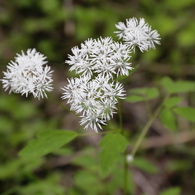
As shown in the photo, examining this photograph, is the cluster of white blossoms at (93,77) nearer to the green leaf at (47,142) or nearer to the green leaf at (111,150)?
the green leaf at (111,150)

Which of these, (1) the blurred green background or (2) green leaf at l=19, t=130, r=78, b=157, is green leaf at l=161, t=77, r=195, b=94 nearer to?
(2) green leaf at l=19, t=130, r=78, b=157

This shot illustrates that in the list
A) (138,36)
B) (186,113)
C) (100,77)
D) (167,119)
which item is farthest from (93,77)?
(186,113)

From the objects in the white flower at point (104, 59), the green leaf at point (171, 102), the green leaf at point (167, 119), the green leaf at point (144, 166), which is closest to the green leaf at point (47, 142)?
the white flower at point (104, 59)

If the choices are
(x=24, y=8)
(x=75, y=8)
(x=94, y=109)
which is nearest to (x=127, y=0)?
(x=75, y=8)

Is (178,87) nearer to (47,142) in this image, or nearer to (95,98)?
(95,98)

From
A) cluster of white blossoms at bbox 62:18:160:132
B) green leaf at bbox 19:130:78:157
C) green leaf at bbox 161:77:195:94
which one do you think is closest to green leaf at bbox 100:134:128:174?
cluster of white blossoms at bbox 62:18:160:132

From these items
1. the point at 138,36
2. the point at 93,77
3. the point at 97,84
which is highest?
the point at 138,36

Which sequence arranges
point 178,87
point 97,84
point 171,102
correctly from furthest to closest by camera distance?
point 178,87
point 171,102
point 97,84
